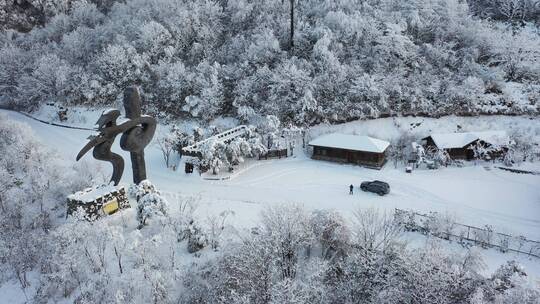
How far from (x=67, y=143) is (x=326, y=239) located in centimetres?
3439

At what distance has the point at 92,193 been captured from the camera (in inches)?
1085

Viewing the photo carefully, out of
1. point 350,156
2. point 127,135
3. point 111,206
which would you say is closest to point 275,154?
point 350,156

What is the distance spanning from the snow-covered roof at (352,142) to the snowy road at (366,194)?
1.91 meters

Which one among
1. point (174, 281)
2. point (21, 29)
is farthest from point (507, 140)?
point (21, 29)

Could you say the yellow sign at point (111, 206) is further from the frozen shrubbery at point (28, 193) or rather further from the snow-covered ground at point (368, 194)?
the snow-covered ground at point (368, 194)

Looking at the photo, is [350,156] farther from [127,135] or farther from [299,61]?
[127,135]

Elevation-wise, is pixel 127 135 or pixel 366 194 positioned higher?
pixel 127 135

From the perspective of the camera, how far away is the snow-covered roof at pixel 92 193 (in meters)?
26.8

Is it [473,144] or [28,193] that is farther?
[473,144]

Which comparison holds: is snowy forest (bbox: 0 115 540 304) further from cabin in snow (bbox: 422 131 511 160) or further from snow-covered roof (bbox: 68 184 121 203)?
cabin in snow (bbox: 422 131 511 160)

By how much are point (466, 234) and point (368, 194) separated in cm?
823

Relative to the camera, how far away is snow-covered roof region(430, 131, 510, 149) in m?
38.7

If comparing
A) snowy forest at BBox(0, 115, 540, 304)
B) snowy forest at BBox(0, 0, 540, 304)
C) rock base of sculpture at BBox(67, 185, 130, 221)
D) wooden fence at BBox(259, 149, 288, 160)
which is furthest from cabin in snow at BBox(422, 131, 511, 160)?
rock base of sculpture at BBox(67, 185, 130, 221)

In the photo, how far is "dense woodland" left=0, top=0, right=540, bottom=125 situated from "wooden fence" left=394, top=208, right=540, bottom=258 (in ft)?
63.4
